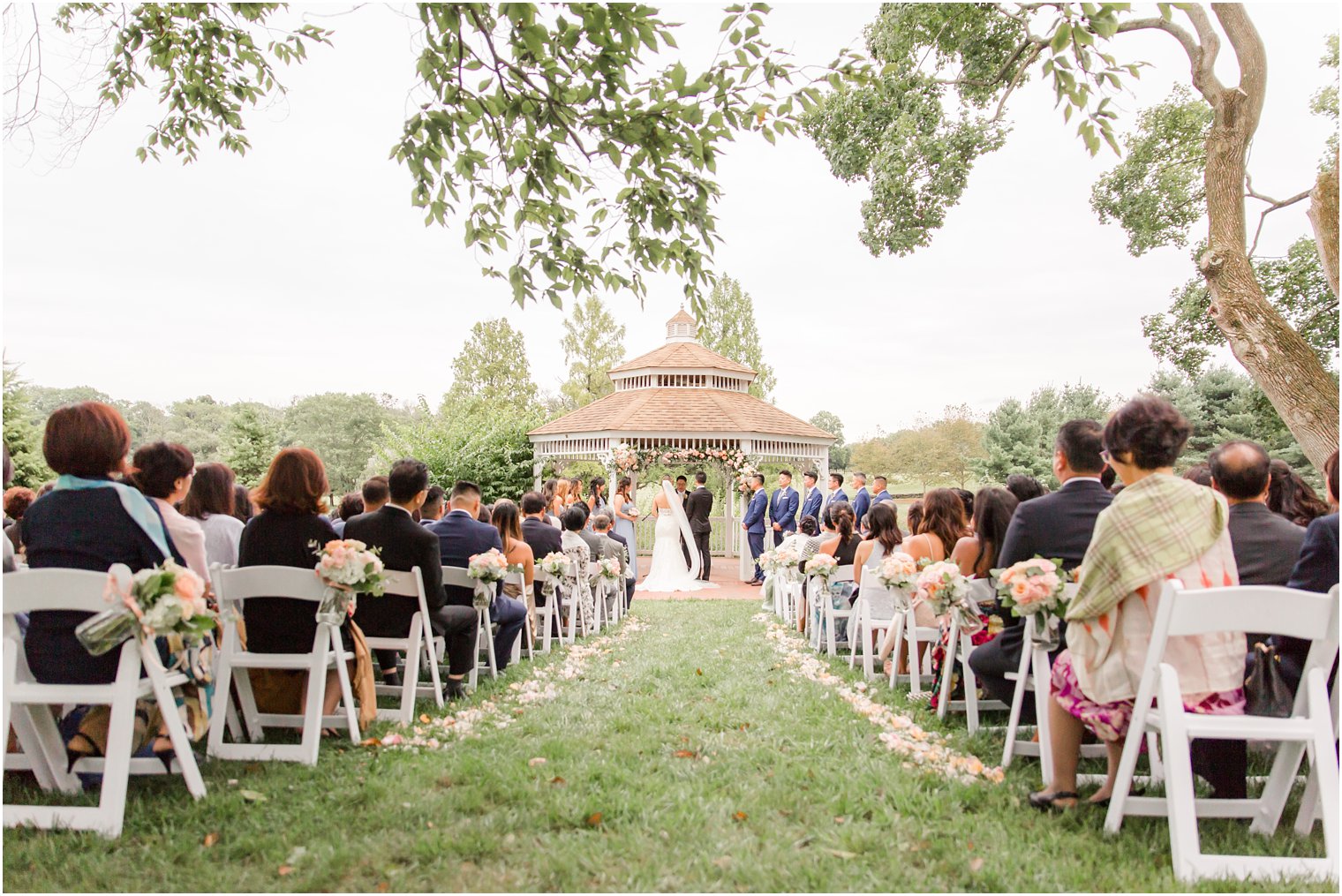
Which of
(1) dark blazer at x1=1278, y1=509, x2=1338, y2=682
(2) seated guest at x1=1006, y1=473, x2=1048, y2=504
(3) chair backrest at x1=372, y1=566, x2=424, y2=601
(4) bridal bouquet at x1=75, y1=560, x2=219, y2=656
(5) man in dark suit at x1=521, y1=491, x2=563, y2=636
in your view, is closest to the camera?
(4) bridal bouquet at x1=75, y1=560, x2=219, y2=656

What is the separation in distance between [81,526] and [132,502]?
230 millimetres

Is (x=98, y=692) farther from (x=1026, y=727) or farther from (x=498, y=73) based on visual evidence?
(x=1026, y=727)

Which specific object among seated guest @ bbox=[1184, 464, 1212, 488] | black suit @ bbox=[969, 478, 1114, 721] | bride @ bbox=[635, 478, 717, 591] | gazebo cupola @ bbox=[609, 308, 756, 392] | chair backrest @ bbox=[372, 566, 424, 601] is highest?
gazebo cupola @ bbox=[609, 308, 756, 392]

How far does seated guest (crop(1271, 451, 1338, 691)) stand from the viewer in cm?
344

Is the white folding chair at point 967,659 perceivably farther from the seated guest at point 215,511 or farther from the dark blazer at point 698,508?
the dark blazer at point 698,508

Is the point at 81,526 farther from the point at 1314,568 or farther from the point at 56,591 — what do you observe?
the point at 1314,568

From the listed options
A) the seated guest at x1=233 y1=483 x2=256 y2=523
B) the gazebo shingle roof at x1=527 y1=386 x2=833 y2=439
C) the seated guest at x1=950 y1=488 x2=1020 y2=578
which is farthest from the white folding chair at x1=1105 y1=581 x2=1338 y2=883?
the gazebo shingle roof at x1=527 y1=386 x2=833 y2=439

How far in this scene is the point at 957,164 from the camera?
36.3 feet

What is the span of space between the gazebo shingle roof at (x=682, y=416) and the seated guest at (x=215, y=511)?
526 inches

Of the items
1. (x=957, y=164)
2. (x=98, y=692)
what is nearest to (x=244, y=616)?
(x=98, y=692)

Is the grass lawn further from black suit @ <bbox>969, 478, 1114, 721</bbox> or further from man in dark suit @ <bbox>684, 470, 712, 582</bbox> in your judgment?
man in dark suit @ <bbox>684, 470, 712, 582</bbox>

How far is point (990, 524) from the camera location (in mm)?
5195

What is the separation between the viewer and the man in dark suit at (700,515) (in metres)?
16.5

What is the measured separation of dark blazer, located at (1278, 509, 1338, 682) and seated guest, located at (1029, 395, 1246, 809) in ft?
1.55
